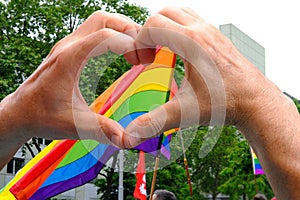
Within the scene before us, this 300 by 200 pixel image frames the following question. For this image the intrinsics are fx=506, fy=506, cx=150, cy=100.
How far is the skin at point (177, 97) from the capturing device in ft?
3.78

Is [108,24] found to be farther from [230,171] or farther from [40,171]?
[230,171]

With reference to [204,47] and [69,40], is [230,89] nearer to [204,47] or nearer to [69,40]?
[204,47]

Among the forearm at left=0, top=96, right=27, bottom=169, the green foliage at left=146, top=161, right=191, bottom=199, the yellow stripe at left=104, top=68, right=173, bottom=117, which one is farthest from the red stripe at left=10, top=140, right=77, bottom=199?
the green foliage at left=146, top=161, right=191, bottom=199

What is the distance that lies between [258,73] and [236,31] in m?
69.0

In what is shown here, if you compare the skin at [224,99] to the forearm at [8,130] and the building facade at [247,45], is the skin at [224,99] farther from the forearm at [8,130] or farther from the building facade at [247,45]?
the building facade at [247,45]

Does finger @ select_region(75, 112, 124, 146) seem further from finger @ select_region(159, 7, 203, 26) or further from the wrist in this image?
finger @ select_region(159, 7, 203, 26)

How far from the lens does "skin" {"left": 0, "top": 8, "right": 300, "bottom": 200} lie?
1152 millimetres

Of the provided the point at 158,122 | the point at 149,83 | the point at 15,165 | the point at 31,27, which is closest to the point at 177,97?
the point at 158,122

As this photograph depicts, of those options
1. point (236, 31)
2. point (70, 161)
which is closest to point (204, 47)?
point (70, 161)

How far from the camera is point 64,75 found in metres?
1.26

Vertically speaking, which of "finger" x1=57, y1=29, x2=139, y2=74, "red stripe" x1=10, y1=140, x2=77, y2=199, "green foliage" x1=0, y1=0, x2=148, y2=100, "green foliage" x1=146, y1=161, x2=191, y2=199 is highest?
"green foliage" x1=0, y1=0, x2=148, y2=100

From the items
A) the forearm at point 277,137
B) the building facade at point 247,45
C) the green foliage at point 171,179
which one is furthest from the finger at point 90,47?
the building facade at point 247,45

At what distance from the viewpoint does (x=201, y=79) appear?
118 cm

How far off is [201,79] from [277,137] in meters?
0.22
